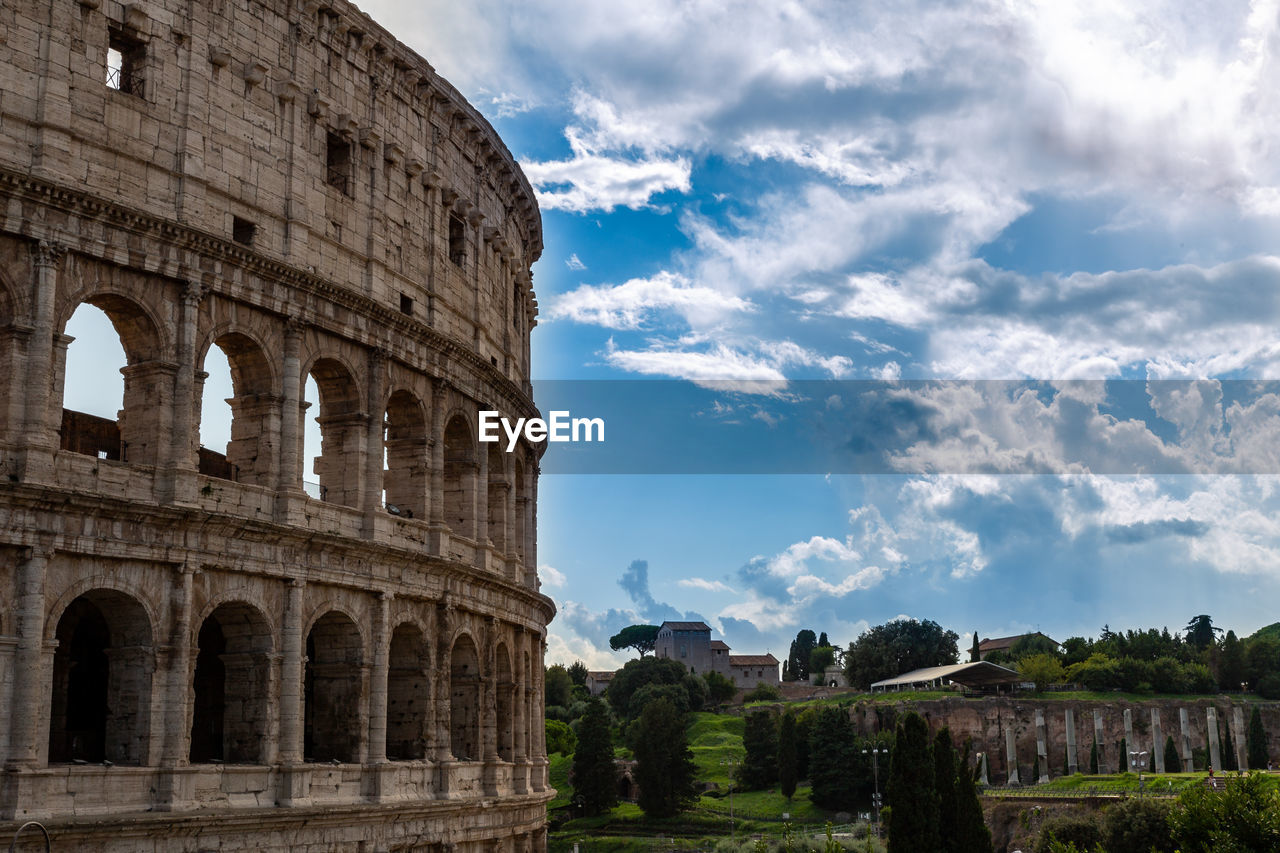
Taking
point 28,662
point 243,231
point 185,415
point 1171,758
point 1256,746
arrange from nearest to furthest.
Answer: point 28,662 < point 185,415 < point 243,231 < point 1256,746 < point 1171,758

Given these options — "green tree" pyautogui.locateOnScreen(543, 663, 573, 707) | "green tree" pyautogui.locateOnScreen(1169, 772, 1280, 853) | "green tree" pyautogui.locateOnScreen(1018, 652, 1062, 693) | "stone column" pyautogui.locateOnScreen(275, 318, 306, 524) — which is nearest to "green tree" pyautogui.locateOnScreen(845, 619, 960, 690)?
"green tree" pyautogui.locateOnScreen(1018, 652, 1062, 693)

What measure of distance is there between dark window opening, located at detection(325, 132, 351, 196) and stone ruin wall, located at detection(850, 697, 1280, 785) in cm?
7237

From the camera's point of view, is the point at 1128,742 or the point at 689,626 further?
the point at 689,626

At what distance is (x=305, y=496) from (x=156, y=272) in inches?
195

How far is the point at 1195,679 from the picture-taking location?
353 ft

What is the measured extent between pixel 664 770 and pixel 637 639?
90848 millimetres

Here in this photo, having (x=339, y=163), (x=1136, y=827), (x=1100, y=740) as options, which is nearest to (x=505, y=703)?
(x=339, y=163)

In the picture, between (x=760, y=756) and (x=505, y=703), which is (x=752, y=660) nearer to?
(x=760, y=756)

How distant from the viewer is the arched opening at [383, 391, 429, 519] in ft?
98.0

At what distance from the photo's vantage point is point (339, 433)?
2811 centimetres

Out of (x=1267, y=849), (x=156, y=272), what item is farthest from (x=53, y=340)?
(x=1267, y=849)

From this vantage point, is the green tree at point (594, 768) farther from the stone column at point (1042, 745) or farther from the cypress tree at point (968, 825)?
the cypress tree at point (968, 825)

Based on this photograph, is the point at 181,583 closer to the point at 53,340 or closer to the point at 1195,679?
the point at 53,340

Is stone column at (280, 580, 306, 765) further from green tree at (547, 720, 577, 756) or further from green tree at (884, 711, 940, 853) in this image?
green tree at (547, 720, 577, 756)
